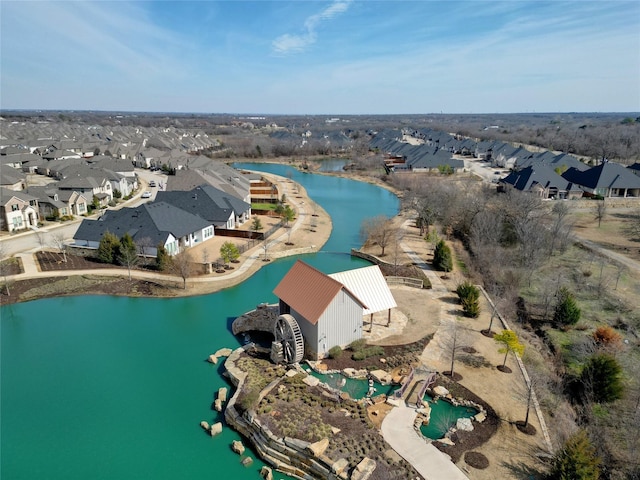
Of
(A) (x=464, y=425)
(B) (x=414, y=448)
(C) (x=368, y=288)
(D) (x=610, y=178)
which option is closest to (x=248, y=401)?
(B) (x=414, y=448)

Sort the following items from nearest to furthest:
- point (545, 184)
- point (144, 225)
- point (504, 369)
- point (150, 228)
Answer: point (504, 369), point (150, 228), point (144, 225), point (545, 184)

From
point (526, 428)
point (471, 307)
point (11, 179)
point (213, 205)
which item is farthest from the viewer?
point (11, 179)

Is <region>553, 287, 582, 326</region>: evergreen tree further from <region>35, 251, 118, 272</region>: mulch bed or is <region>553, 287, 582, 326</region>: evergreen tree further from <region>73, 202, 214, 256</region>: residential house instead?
<region>35, 251, 118, 272</region>: mulch bed

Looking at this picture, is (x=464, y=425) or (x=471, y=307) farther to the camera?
(x=471, y=307)

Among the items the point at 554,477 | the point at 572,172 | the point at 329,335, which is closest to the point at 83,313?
the point at 329,335

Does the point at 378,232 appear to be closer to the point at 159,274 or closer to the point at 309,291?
the point at 309,291

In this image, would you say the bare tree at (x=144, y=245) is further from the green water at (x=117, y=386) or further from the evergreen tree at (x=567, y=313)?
the evergreen tree at (x=567, y=313)

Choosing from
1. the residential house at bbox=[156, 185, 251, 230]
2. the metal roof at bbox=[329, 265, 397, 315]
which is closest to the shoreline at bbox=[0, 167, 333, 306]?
the residential house at bbox=[156, 185, 251, 230]
